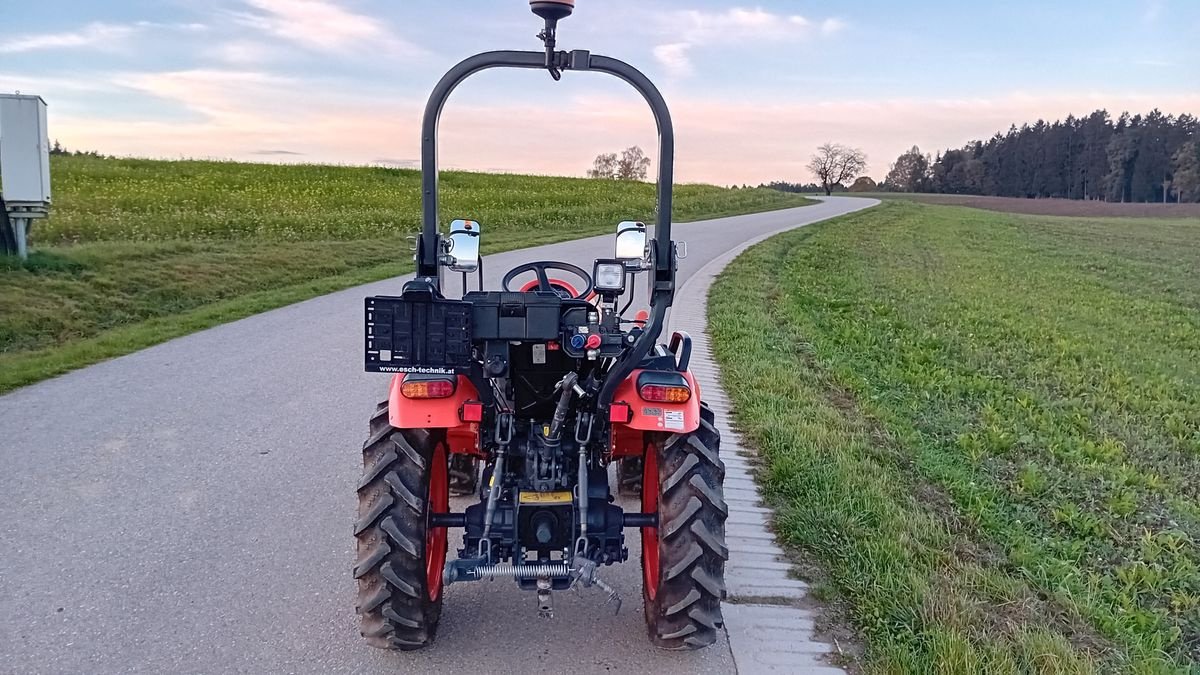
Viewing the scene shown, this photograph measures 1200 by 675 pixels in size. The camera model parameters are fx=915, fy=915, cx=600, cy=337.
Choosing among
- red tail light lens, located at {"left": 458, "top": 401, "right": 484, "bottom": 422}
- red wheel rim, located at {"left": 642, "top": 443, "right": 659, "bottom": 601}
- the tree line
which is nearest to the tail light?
red wheel rim, located at {"left": 642, "top": 443, "right": 659, "bottom": 601}

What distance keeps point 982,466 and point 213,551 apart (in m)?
4.63

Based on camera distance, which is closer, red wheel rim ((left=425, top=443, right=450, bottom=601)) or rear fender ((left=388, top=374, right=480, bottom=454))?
rear fender ((left=388, top=374, right=480, bottom=454))

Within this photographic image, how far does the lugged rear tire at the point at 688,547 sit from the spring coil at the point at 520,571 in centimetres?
39

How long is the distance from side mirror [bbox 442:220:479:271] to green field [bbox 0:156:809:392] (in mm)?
5558

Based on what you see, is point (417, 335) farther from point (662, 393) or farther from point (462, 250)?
point (662, 393)

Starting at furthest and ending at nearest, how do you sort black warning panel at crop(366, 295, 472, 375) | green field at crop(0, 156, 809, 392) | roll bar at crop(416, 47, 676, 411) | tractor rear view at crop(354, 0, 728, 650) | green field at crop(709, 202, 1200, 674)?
green field at crop(0, 156, 809, 392), green field at crop(709, 202, 1200, 674), roll bar at crop(416, 47, 676, 411), tractor rear view at crop(354, 0, 728, 650), black warning panel at crop(366, 295, 472, 375)

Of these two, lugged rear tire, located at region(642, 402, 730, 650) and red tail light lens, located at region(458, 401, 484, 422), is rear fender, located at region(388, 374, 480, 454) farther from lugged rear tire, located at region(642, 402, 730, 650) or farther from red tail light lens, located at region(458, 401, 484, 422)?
lugged rear tire, located at region(642, 402, 730, 650)

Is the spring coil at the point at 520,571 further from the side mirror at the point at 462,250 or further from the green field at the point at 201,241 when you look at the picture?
the green field at the point at 201,241

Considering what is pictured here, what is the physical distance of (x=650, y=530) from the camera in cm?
369

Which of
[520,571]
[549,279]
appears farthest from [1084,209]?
[520,571]

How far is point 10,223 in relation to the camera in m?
11.7

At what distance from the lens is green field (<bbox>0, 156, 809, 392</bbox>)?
997 centimetres

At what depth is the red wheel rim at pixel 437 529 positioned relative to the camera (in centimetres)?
349

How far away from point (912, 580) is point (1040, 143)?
110112 mm
